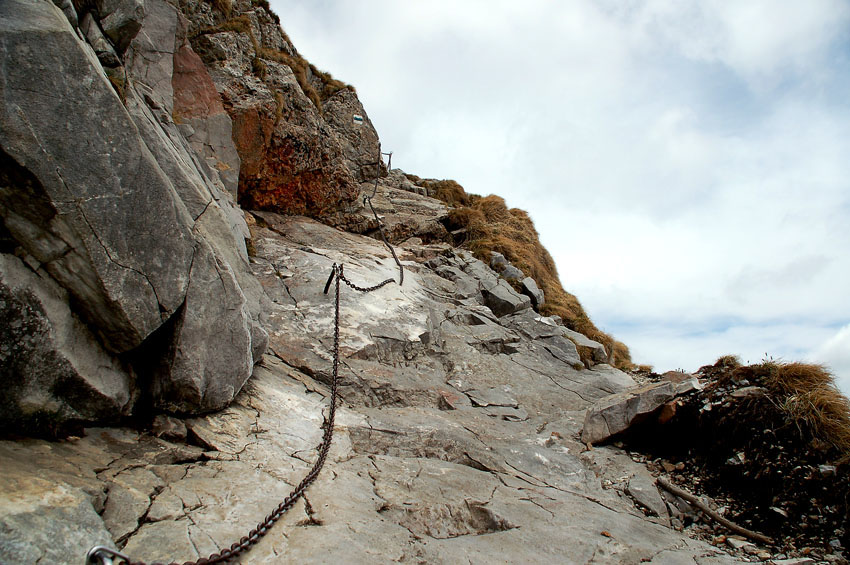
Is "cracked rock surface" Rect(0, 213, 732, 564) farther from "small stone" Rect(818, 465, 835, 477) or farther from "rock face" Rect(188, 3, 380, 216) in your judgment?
"rock face" Rect(188, 3, 380, 216)

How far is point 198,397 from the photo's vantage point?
4.42 metres

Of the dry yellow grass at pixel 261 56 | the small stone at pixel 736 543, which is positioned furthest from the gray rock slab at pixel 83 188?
the dry yellow grass at pixel 261 56

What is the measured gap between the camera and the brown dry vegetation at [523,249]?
1412 centimetres

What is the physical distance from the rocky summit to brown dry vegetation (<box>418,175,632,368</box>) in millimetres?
5523

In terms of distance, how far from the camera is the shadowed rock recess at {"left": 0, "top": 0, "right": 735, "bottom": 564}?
315 cm

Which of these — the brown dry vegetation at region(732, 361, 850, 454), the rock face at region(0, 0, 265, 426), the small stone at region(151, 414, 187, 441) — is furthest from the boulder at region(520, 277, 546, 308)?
the small stone at region(151, 414, 187, 441)

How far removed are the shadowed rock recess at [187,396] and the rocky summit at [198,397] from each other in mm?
19

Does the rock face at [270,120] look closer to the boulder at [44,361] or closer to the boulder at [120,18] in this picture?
the boulder at [120,18]

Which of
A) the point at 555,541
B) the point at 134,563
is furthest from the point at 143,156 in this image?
the point at 555,541

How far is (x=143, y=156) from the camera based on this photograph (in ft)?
12.8

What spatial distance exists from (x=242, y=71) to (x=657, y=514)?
39.1 feet

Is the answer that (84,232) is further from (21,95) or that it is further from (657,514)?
(657,514)

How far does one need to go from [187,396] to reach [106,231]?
1.64m

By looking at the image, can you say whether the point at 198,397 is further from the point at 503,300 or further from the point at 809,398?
the point at 503,300
